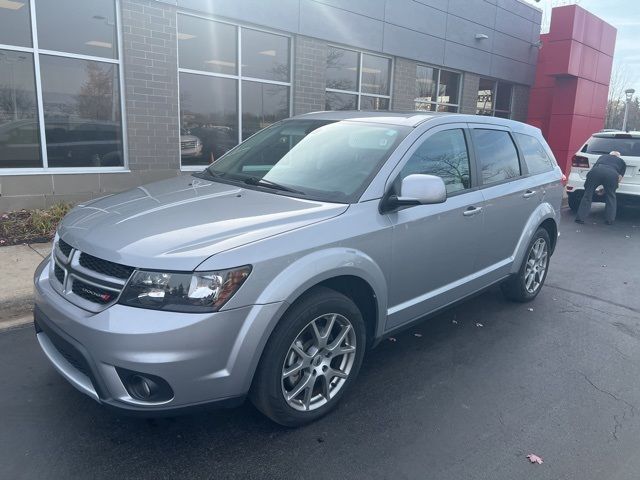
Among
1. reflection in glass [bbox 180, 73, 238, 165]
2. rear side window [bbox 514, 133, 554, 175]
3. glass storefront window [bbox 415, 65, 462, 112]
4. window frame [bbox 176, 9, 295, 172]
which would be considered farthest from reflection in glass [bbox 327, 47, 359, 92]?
rear side window [bbox 514, 133, 554, 175]

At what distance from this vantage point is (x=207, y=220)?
2.87 metres

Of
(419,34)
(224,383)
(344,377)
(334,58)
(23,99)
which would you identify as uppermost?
(419,34)

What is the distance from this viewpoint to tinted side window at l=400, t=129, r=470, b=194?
366cm

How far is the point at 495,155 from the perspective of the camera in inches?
181

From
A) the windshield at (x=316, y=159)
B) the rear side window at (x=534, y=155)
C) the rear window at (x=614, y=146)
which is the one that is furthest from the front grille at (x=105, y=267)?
the rear window at (x=614, y=146)

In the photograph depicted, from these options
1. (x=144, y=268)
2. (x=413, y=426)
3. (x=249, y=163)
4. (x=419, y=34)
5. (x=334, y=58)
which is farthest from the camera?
(x=419, y=34)

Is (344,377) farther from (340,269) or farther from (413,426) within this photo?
(340,269)

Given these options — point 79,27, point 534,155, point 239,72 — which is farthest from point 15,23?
point 534,155

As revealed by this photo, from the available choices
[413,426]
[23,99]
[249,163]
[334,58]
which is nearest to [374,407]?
[413,426]

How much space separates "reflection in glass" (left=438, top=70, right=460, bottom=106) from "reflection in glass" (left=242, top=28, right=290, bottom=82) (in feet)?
19.6

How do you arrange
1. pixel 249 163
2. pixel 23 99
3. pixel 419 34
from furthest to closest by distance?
pixel 419 34, pixel 23 99, pixel 249 163

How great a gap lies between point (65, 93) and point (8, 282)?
396 centimetres

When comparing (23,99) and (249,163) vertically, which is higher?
(23,99)

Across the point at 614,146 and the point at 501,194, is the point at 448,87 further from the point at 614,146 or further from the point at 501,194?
the point at 501,194
